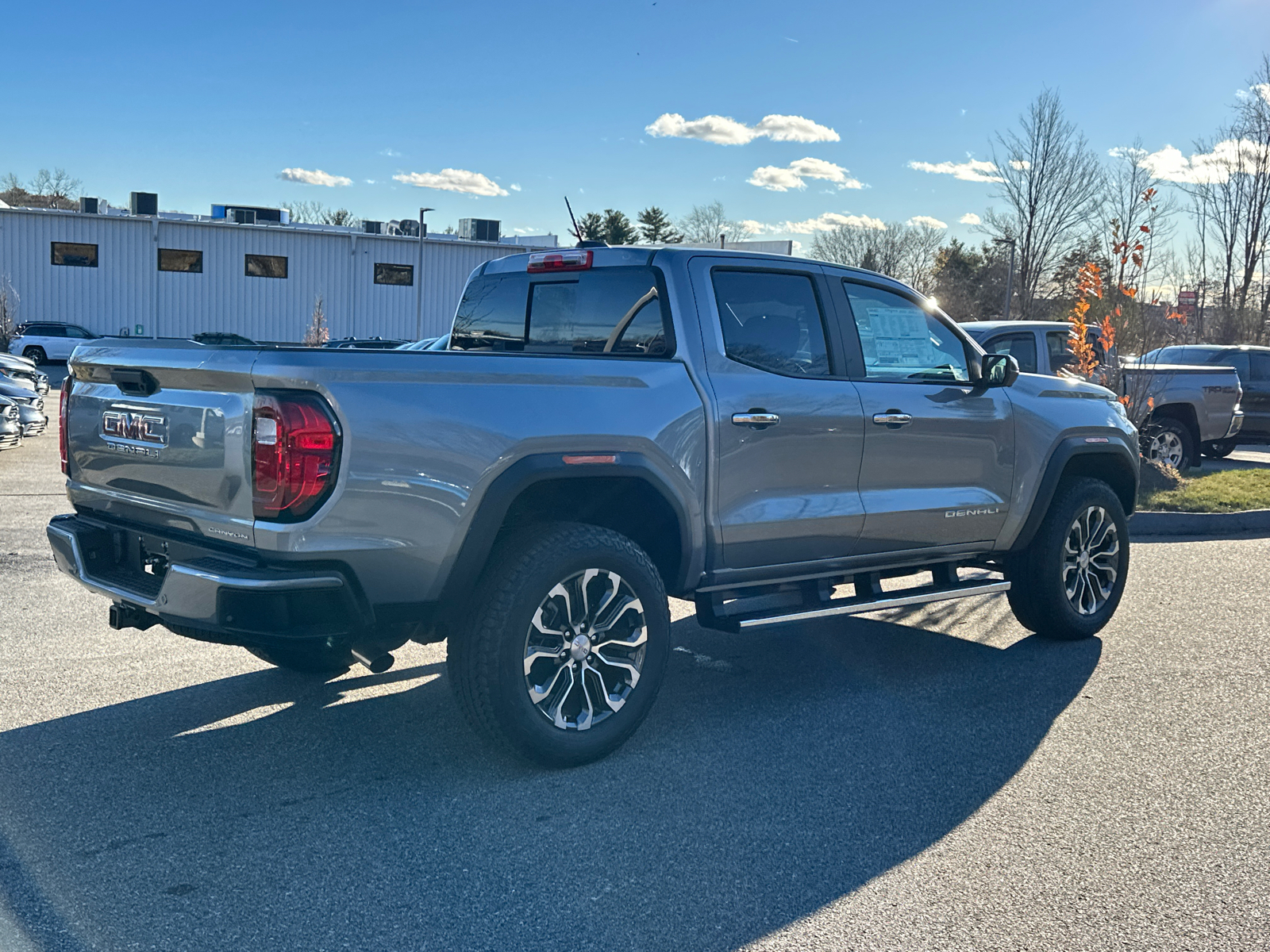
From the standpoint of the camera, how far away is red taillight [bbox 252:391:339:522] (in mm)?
3607

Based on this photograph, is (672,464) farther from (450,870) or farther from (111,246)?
(111,246)

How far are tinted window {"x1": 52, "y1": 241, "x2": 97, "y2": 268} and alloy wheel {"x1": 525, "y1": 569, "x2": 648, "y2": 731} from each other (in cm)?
4638

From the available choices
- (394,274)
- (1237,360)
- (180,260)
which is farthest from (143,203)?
(1237,360)

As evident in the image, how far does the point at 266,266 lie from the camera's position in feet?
153

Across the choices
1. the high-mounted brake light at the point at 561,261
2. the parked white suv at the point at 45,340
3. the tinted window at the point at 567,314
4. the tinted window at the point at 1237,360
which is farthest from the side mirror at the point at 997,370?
the parked white suv at the point at 45,340

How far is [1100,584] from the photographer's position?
255 inches

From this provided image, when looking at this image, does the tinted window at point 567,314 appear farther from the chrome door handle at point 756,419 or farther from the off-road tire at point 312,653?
the off-road tire at point 312,653

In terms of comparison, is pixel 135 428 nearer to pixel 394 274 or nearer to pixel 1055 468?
pixel 1055 468

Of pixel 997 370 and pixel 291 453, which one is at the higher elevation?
pixel 997 370

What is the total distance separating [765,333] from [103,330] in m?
46.2

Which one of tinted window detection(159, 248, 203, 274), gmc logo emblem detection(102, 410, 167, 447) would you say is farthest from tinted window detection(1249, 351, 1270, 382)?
tinted window detection(159, 248, 203, 274)

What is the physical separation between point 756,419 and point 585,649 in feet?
3.92

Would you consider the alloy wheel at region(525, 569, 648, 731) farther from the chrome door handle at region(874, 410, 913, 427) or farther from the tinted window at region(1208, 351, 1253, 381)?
Answer: the tinted window at region(1208, 351, 1253, 381)

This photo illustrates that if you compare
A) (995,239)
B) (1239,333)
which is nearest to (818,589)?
(1239,333)
